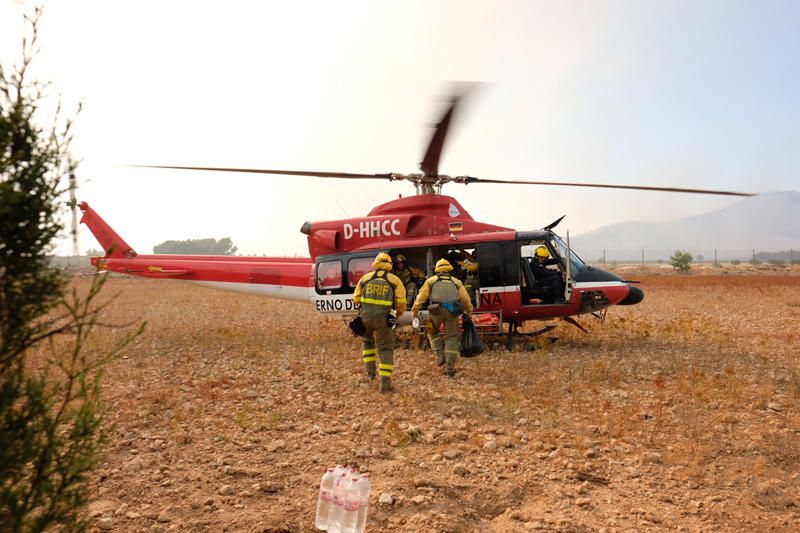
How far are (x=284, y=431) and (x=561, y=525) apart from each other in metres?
3.22

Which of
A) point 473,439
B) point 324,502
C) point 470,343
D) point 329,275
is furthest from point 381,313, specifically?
point 324,502

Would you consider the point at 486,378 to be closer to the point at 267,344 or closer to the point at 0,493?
the point at 267,344

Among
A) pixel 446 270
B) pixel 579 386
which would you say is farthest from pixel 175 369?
pixel 579 386

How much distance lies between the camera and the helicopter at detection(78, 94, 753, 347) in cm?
997

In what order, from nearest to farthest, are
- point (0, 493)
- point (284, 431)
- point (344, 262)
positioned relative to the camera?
point (0, 493) < point (284, 431) < point (344, 262)

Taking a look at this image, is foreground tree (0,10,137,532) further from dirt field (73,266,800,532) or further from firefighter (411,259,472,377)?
firefighter (411,259,472,377)

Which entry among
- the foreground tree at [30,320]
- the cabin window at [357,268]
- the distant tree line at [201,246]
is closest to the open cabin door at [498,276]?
the cabin window at [357,268]

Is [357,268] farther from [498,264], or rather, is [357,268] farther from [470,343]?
[470,343]

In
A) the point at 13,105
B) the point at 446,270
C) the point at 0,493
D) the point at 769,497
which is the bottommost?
the point at 769,497

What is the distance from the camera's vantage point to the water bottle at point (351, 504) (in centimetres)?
350

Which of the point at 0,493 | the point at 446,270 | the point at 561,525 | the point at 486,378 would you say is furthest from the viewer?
the point at 446,270

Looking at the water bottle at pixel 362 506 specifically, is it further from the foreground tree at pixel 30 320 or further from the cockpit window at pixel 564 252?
the cockpit window at pixel 564 252

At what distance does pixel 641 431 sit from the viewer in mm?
5723

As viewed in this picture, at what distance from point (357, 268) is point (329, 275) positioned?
68 centimetres
